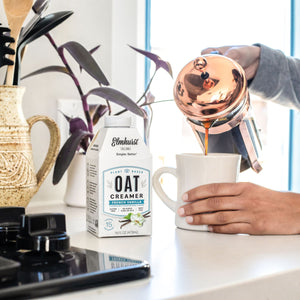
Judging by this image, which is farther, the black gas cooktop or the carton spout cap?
the carton spout cap

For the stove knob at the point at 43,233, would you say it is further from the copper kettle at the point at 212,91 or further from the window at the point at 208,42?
the window at the point at 208,42

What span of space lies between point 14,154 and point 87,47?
510 mm

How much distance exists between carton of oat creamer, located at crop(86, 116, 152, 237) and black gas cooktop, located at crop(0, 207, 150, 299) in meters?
0.16

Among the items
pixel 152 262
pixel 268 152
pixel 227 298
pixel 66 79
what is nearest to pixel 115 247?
pixel 152 262

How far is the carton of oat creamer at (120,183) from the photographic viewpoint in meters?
0.78

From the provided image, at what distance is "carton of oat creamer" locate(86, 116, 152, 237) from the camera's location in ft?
2.55

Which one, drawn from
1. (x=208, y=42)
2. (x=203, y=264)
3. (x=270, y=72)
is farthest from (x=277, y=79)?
(x=203, y=264)

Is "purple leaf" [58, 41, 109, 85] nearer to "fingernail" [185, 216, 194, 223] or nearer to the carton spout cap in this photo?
the carton spout cap

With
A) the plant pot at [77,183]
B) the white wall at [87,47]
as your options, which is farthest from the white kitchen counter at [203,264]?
the white wall at [87,47]

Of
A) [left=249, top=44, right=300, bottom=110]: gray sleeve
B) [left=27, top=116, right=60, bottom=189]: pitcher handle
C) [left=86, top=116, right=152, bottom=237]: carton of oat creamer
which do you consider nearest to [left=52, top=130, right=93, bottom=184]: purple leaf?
[left=27, top=116, right=60, bottom=189]: pitcher handle

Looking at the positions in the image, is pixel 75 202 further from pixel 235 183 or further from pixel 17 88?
pixel 235 183

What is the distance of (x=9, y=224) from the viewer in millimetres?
640

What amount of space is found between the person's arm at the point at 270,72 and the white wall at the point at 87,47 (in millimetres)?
317

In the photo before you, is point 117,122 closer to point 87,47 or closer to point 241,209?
point 241,209
